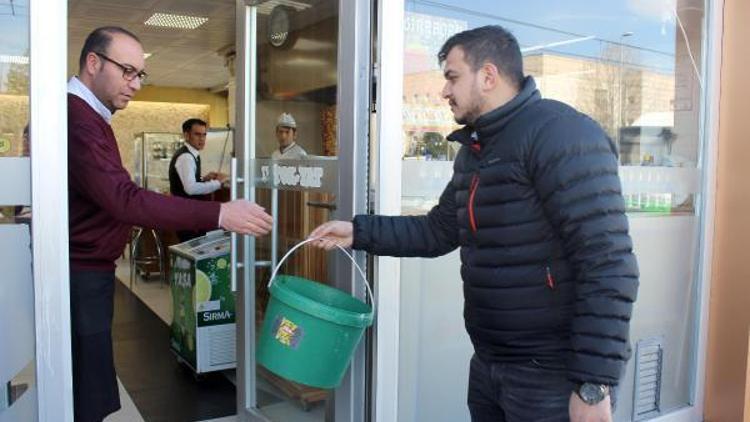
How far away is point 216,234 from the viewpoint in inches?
166

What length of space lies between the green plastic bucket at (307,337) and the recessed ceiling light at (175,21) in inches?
243

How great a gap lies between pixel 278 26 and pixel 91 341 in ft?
5.18

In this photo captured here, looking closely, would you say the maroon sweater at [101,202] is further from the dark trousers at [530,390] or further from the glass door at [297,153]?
the dark trousers at [530,390]

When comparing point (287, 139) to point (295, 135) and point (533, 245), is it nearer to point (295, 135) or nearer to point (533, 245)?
point (295, 135)

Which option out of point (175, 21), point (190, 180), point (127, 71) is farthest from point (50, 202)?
point (175, 21)

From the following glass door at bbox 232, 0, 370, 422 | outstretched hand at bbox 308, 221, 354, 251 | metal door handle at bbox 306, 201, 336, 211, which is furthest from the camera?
metal door handle at bbox 306, 201, 336, 211

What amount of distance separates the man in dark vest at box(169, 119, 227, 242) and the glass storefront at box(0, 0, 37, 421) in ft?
12.5

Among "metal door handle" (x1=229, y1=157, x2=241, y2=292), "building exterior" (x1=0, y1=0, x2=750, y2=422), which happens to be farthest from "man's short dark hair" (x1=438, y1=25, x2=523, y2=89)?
"metal door handle" (x1=229, y1=157, x2=241, y2=292)

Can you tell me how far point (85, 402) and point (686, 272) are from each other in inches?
117

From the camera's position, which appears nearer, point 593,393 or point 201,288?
point 593,393

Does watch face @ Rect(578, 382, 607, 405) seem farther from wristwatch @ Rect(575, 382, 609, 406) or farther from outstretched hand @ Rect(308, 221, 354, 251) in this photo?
outstretched hand @ Rect(308, 221, 354, 251)

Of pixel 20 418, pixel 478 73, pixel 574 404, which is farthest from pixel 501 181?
pixel 20 418

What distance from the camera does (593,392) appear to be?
1.47m

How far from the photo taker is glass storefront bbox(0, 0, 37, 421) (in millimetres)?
1815
